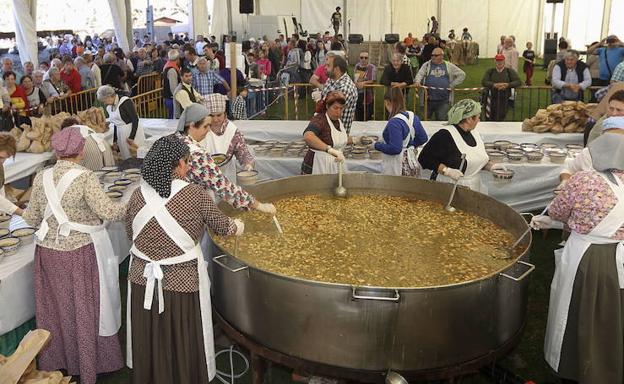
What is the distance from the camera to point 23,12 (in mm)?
10148

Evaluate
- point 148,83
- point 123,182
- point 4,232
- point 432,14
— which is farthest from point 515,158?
point 432,14

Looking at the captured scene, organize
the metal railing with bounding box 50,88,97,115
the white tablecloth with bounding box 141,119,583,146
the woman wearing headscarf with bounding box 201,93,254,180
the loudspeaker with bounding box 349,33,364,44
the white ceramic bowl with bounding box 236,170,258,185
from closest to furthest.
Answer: the white ceramic bowl with bounding box 236,170,258,185 < the woman wearing headscarf with bounding box 201,93,254,180 < the white tablecloth with bounding box 141,119,583,146 < the metal railing with bounding box 50,88,97,115 < the loudspeaker with bounding box 349,33,364,44

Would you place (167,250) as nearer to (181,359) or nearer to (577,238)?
(181,359)

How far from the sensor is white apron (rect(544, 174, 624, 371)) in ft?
9.57

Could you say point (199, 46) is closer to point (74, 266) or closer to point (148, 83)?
point (148, 83)

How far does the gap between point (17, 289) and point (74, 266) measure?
13.9 inches

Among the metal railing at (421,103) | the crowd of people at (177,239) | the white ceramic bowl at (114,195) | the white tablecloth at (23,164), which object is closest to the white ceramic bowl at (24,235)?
the crowd of people at (177,239)

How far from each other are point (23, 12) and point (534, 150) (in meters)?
8.66

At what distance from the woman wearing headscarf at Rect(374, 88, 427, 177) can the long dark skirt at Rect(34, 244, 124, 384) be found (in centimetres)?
240

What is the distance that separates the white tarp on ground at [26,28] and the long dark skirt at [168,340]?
8961mm

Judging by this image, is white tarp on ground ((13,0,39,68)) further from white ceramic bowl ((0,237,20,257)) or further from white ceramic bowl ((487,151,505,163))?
white ceramic bowl ((487,151,505,163))

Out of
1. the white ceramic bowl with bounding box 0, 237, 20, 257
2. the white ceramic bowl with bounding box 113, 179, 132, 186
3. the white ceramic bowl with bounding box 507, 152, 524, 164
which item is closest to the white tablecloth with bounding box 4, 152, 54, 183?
the white ceramic bowl with bounding box 113, 179, 132, 186

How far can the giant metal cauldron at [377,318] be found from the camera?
100.0 inches

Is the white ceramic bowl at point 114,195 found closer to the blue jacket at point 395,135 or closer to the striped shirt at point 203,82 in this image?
the blue jacket at point 395,135
